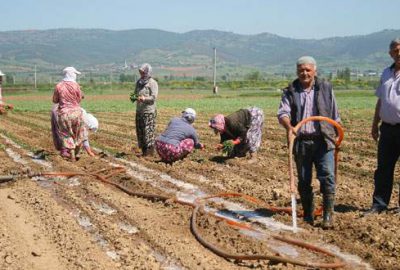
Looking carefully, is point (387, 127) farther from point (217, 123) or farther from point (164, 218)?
point (217, 123)

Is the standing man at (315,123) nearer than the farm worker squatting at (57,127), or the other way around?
the standing man at (315,123)

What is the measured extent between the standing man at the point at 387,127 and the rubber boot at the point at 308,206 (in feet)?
2.15

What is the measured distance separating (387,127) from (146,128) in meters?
5.24

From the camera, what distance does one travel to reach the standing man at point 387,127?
6.01m

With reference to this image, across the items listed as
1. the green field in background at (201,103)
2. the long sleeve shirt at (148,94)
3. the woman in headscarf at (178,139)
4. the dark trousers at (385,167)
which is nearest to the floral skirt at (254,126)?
the woman in headscarf at (178,139)

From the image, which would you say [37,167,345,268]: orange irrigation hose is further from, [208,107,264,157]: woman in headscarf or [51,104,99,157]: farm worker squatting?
[51,104,99,157]: farm worker squatting

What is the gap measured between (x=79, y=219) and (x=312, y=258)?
2.61m

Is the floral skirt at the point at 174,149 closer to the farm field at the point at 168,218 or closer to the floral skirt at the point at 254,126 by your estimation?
the farm field at the point at 168,218

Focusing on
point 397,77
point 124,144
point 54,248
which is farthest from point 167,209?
point 124,144

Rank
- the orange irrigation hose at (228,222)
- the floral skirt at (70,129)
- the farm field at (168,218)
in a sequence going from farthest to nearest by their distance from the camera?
1. the floral skirt at (70,129)
2. the farm field at (168,218)
3. the orange irrigation hose at (228,222)

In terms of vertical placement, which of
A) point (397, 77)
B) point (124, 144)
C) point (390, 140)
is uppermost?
point (397, 77)

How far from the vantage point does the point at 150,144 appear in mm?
10703

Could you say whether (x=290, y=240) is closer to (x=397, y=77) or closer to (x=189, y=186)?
(x=397, y=77)

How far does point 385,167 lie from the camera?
6.30 m
